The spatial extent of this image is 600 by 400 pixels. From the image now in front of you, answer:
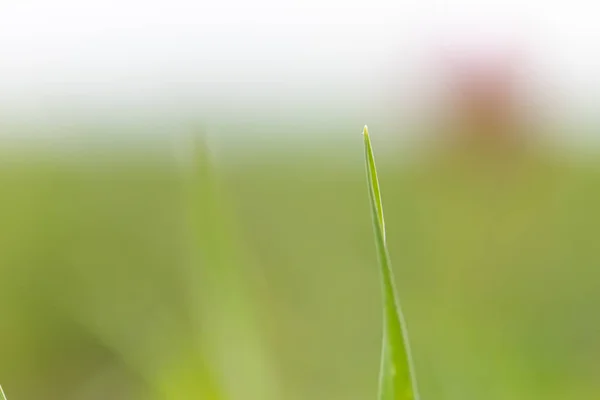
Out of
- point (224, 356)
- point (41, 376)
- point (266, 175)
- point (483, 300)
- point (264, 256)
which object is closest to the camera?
point (224, 356)

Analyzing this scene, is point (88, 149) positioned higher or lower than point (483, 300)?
higher

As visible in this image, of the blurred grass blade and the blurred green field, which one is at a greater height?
the blurred grass blade

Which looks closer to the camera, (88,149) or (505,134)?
(505,134)

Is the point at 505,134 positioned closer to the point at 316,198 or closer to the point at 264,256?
the point at 264,256

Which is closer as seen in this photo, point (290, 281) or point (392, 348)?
point (392, 348)

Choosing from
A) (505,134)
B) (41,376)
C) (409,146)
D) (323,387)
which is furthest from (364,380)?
(409,146)

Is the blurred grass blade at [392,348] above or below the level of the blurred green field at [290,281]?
above

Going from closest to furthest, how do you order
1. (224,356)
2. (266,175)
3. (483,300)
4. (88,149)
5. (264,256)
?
(224,356) < (483,300) < (264,256) < (88,149) < (266,175)
